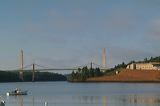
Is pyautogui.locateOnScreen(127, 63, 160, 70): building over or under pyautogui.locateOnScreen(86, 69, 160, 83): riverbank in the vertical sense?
over

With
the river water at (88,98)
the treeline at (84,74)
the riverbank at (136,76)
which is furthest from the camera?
the treeline at (84,74)

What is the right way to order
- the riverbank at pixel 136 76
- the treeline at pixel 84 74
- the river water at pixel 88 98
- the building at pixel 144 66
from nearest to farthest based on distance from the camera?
1. the river water at pixel 88 98
2. the riverbank at pixel 136 76
3. the building at pixel 144 66
4. the treeline at pixel 84 74

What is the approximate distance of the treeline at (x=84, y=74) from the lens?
159m

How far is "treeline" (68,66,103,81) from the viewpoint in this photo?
15912cm

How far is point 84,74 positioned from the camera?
6314 inches

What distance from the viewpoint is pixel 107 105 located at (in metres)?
45.3

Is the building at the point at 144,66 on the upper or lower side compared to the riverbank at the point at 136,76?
upper

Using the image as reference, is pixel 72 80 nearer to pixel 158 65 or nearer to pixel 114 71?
pixel 114 71

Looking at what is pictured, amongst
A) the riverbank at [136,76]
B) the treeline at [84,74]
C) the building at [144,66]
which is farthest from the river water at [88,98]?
the treeline at [84,74]

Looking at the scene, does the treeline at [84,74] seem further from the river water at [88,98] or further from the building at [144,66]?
the river water at [88,98]

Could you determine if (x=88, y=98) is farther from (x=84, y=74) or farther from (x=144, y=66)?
(x=84, y=74)

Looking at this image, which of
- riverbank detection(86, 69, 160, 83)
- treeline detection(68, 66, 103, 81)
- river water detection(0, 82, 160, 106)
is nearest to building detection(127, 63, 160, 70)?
riverbank detection(86, 69, 160, 83)

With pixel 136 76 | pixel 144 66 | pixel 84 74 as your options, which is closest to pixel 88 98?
pixel 136 76

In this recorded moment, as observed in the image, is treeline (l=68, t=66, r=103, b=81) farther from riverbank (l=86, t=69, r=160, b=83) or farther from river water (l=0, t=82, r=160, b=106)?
river water (l=0, t=82, r=160, b=106)
